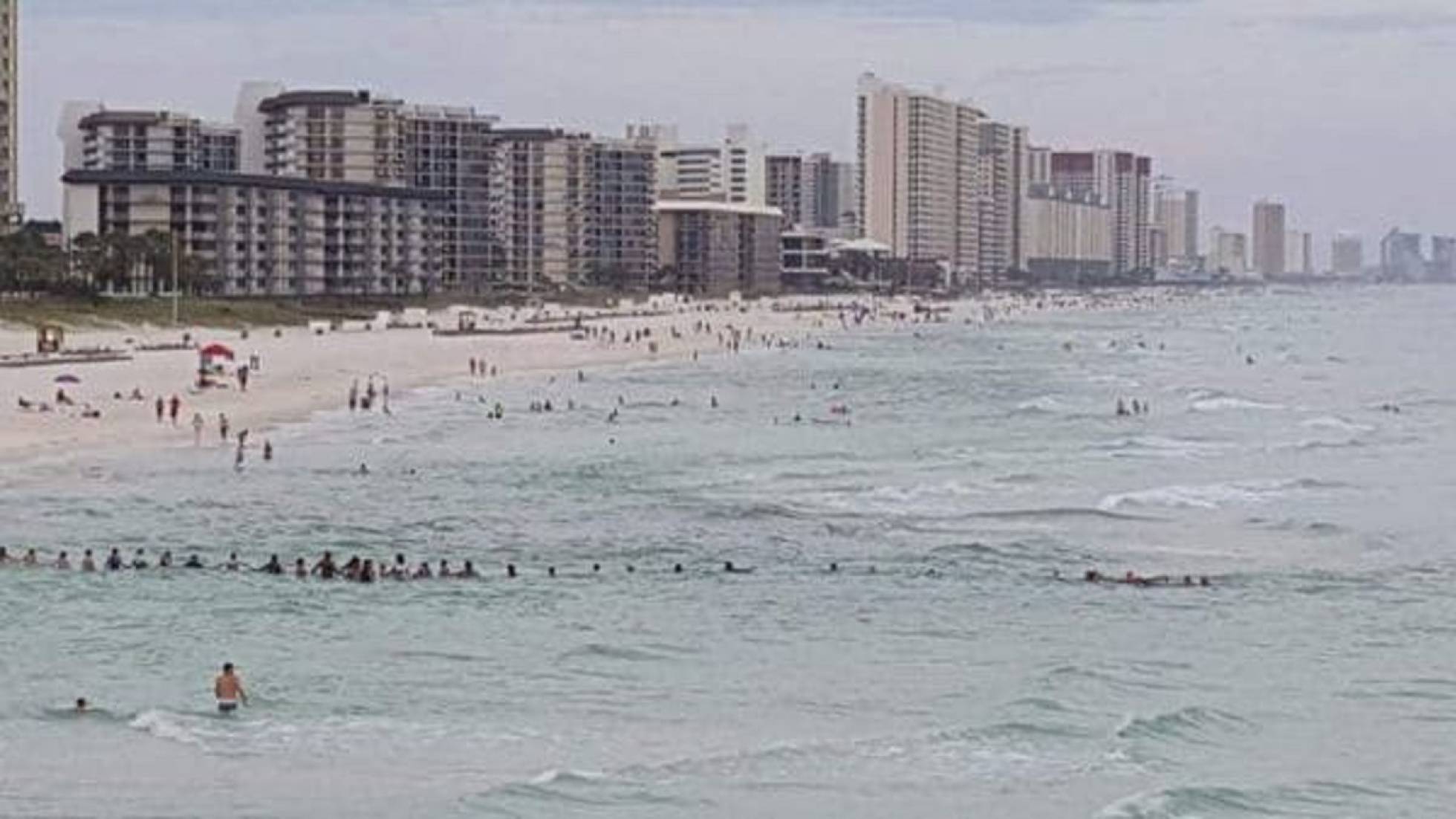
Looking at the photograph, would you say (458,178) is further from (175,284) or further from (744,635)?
(744,635)

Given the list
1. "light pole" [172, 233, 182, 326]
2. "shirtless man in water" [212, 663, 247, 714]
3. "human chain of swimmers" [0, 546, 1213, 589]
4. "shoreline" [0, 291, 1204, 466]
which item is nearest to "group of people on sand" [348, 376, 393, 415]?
"shoreline" [0, 291, 1204, 466]

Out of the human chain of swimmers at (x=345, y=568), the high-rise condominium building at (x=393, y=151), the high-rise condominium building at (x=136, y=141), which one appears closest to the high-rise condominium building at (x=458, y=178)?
the high-rise condominium building at (x=393, y=151)

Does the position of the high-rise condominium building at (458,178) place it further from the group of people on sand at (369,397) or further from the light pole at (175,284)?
the group of people on sand at (369,397)

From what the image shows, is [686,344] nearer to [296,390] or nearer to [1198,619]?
[296,390]

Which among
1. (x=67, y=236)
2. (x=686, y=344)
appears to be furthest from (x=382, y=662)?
(x=67, y=236)

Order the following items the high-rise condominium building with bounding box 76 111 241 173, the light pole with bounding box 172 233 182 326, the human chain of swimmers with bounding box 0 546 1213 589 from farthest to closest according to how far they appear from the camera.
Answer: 1. the high-rise condominium building with bounding box 76 111 241 173
2. the light pole with bounding box 172 233 182 326
3. the human chain of swimmers with bounding box 0 546 1213 589

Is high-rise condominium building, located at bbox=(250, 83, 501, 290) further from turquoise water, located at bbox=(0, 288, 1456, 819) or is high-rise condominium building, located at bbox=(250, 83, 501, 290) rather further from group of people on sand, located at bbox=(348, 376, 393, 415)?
turquoise water, located at bbox=(0, 288, 1456, 819)
